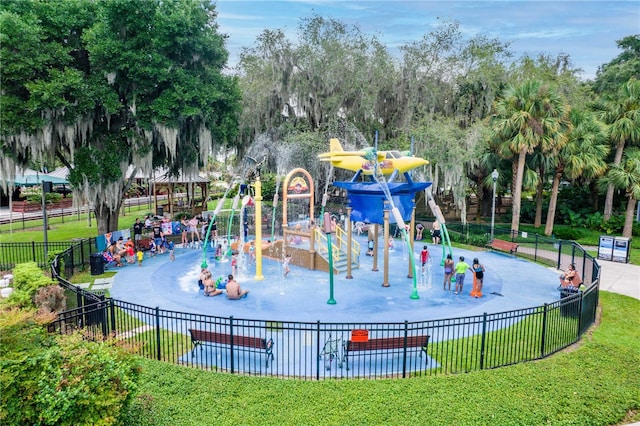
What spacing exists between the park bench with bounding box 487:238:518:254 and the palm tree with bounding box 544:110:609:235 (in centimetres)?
690

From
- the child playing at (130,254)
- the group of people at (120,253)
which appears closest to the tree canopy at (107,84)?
the group of people at (120,253)

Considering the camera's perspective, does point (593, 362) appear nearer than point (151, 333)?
Yes

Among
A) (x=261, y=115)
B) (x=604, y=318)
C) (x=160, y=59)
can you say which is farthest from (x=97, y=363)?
(x=261, y=115)

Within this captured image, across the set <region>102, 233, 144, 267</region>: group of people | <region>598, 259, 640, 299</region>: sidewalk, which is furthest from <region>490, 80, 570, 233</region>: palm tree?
<region>102, 233, 144, 267</region>: group of people

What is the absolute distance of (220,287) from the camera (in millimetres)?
16266

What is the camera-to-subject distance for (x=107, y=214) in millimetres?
23672

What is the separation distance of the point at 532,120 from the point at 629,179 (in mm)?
7240

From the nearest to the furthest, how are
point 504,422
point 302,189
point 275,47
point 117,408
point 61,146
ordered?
1. point 117,408
2. point 504,422
3. point 302,189
4. point 61,146
5. point 275,47

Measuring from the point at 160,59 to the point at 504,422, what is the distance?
1910cm

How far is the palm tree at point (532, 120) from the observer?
24781 millimetres

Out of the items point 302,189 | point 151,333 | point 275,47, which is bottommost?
point 151,333

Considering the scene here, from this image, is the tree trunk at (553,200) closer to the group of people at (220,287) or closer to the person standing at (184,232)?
the group of people at (220,287)

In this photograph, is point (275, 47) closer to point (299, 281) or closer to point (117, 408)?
point (299, 281)

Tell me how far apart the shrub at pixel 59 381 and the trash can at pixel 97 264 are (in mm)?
11831
